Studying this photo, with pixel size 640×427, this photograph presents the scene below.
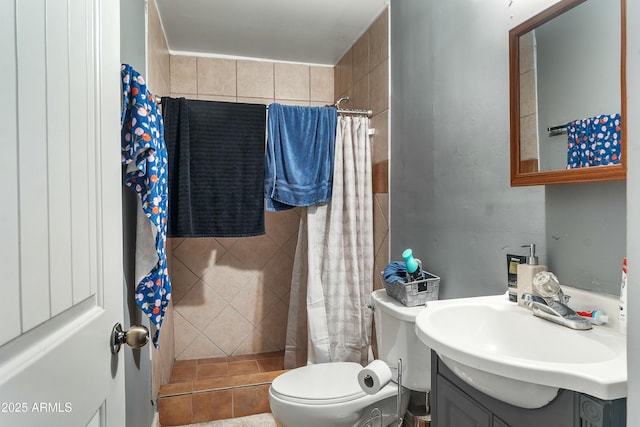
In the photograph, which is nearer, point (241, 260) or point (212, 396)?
point (212, 396)

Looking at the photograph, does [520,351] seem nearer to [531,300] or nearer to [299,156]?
[531,300]

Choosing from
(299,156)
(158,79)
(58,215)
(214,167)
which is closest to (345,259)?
(299,156)

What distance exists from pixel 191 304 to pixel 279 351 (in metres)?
Result: 0.74

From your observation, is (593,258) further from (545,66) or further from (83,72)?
(83,72)

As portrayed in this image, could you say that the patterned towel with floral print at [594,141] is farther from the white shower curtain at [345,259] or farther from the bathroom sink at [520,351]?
the white shower curtain at [345,259]

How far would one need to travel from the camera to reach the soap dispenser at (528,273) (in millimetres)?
1051

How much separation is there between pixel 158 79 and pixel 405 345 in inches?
72.7

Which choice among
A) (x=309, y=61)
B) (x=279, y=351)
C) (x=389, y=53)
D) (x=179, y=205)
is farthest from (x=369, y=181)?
(x=279, y=351)

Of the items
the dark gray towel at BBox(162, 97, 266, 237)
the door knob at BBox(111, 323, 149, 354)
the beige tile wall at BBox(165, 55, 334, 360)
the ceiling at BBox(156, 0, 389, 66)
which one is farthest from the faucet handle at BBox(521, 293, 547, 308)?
the beige tile wall at BBox(165, 55, 334, 360)

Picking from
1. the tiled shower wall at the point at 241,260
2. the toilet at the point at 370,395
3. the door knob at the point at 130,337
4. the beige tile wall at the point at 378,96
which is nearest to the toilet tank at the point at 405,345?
the toilet at the point at 370,395

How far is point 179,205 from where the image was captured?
6.33 feet

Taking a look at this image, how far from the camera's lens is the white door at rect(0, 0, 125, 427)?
0.42 meters

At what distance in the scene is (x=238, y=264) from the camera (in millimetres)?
2744

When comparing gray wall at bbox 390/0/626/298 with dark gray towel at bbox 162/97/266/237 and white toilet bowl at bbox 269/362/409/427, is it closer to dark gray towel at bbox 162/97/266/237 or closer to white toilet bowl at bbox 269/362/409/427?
white toilet bowl at bbox 269/362/409/427
